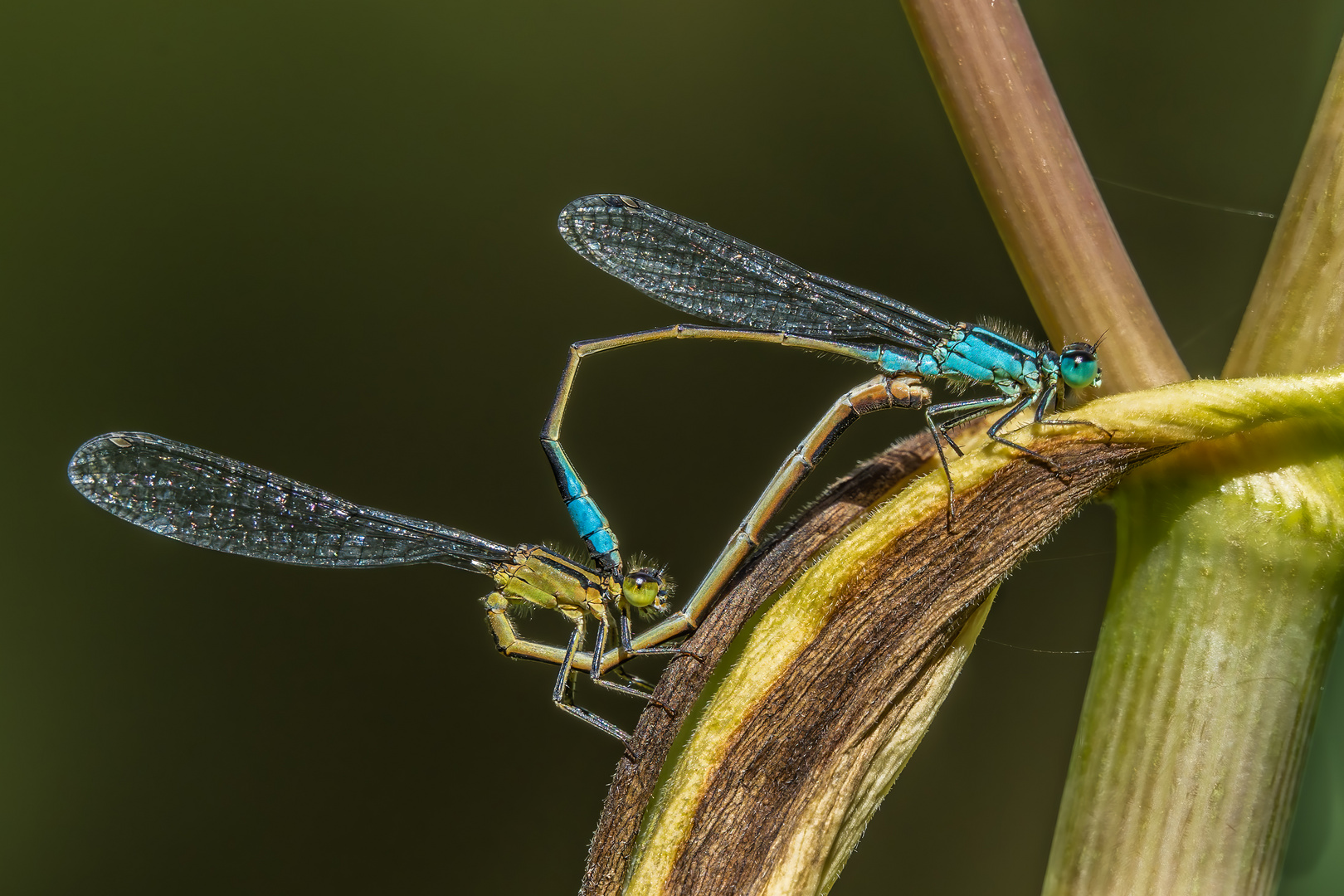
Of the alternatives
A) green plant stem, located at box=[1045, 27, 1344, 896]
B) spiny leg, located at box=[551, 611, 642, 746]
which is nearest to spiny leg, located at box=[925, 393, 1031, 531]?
green plant stem, located at box=[1045, 27, 1344, 896]

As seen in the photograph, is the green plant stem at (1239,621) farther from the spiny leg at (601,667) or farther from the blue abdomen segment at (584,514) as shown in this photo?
the blue abdomen segment at (584,514)

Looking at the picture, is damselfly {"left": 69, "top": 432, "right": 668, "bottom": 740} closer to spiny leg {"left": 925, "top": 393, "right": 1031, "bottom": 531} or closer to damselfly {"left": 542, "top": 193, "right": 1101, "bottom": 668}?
damselfly {"left": 542, "top": 193, "right": 1101, "bottom": 668}

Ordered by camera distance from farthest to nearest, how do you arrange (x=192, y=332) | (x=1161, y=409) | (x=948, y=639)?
1. (x=192, y=332)
2. (x=948, y=639)
3. (x=1161, y=409)

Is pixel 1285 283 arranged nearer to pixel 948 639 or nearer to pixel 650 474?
pixel 948 639

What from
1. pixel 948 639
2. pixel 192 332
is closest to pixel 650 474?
pixel 192 332

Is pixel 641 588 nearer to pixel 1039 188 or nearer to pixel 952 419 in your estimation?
pixel 952 419

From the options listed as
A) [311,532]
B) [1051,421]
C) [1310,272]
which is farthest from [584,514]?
[1310,272]

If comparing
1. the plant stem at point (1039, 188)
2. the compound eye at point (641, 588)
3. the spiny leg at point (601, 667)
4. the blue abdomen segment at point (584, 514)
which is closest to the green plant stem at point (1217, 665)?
the plant stem at point (1039, 188)
